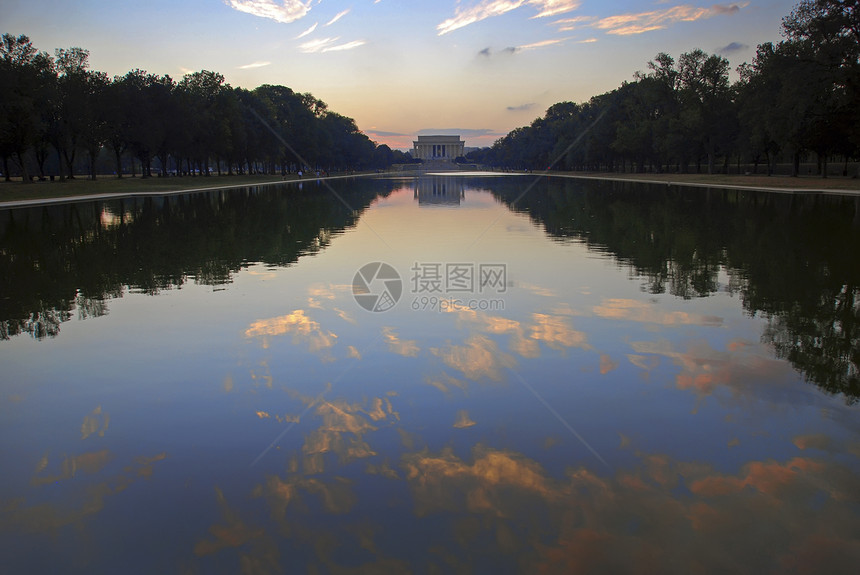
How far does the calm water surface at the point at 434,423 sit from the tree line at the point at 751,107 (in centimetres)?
4948

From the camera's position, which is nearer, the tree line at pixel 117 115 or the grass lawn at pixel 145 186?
the grass lawn at pixel 145 186

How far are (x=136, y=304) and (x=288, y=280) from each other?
3344mm

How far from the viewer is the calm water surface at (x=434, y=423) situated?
4.38 metres

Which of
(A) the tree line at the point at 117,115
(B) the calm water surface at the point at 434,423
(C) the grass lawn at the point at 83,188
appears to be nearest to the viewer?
(B) the calm water surface at the point at 434,423

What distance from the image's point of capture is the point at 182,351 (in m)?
8.90

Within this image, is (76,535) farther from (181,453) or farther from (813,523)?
(813,523)

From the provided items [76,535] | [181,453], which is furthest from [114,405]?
[76,535]

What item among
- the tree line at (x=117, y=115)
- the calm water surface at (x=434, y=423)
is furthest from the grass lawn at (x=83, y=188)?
the calm water surface at (x=434, y=423)
